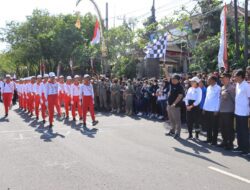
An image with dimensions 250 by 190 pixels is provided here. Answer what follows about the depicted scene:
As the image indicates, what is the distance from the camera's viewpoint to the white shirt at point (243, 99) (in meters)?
8.38

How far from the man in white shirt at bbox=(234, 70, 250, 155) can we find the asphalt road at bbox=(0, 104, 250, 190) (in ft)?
1.47

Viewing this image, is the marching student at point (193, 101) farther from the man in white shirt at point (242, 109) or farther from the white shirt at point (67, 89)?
the white shirt at point (67, 89)

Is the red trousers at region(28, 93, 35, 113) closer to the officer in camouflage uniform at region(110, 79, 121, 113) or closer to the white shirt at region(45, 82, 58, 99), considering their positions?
the officer in camouflage uniform at region(110, 79, 121, 113)

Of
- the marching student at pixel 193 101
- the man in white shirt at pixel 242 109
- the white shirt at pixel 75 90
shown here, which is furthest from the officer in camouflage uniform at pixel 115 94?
the man in white shirt at pixel 242 109

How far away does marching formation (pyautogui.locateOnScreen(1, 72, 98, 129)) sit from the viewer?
1349 cm

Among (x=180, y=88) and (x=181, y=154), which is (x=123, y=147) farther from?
(x=180, y=88)

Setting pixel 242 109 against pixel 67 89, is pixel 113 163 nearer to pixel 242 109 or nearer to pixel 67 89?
pixel 242 109

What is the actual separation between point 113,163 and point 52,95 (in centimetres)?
664

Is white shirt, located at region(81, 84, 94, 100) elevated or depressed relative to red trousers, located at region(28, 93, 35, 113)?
elevated

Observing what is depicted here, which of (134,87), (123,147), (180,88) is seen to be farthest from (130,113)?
(123,147)

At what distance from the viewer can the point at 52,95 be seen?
44.2ft

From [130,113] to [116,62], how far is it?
12538 millimetres

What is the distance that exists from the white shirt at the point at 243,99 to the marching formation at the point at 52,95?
634cm

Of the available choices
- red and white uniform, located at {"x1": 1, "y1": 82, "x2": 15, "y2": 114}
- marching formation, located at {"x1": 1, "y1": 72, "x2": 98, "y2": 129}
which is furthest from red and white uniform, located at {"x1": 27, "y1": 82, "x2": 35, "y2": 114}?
red and white uniform, located at {"x1": 1, "y1": 82, "x2": 15, "y2": 114}
